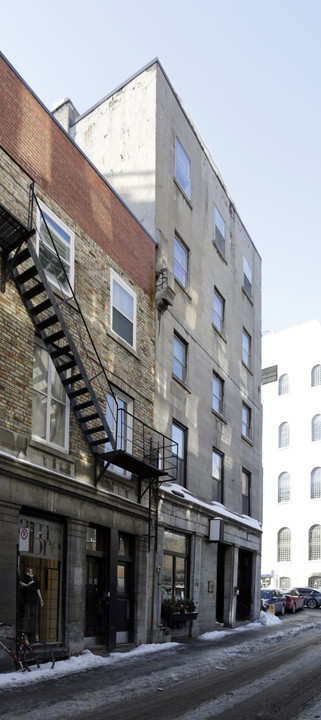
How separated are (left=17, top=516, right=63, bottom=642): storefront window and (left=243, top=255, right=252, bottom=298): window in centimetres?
1804

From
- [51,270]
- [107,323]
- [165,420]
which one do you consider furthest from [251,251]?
[51,270]

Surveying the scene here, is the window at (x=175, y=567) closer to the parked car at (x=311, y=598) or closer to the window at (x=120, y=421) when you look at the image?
the window at (x=120, y=421)

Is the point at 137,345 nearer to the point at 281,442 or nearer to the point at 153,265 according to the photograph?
the point at 153,265

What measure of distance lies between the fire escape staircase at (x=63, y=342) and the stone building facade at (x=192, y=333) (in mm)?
3801

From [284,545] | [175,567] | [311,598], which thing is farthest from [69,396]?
[284,545]

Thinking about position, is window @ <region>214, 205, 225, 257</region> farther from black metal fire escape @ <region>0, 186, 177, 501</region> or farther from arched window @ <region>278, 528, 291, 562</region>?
arched window @ <region>278, 528, 291, 562</region>

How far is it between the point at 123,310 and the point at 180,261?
525 cm

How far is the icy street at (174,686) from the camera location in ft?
30.9

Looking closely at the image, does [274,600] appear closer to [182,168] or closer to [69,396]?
[182,168]

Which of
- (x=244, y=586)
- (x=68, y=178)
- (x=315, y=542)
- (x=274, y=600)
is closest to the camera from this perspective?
(x=68, y=178)

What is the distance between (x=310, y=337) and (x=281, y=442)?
30.4 ft

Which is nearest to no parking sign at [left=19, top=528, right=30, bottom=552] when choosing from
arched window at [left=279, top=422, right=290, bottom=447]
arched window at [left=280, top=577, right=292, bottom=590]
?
arched window at [left=280, top=577, right=292, bottom=590]

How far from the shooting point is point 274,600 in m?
34.8

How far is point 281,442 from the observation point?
62.7m
